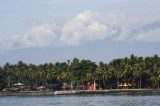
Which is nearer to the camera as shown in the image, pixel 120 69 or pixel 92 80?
pixel 120 69

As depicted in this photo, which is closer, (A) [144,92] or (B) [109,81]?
(A) [144,92]

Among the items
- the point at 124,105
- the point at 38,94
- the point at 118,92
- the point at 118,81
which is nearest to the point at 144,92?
the point at 118,92

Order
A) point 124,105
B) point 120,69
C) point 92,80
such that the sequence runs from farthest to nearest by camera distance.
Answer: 1. point 92,80
2. point 120,69
3. point 124,105

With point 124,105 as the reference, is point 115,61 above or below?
above

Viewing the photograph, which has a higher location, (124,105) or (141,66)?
(141,66)

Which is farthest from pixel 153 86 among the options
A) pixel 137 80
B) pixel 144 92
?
pixel 144 92

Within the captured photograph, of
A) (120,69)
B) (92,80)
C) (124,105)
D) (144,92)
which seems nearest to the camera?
(124,105)

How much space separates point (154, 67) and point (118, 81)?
18091 mm

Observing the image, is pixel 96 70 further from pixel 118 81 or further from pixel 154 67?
pixel 154 67

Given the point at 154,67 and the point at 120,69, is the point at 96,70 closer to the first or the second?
the point at 120,69

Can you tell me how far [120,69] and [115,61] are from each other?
29.1ft

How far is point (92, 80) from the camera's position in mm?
193625

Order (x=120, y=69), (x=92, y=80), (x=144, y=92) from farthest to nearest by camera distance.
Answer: (x=92, y=80), (x=120, y=69), (x=144, y=92)

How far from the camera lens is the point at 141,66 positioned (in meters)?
174
